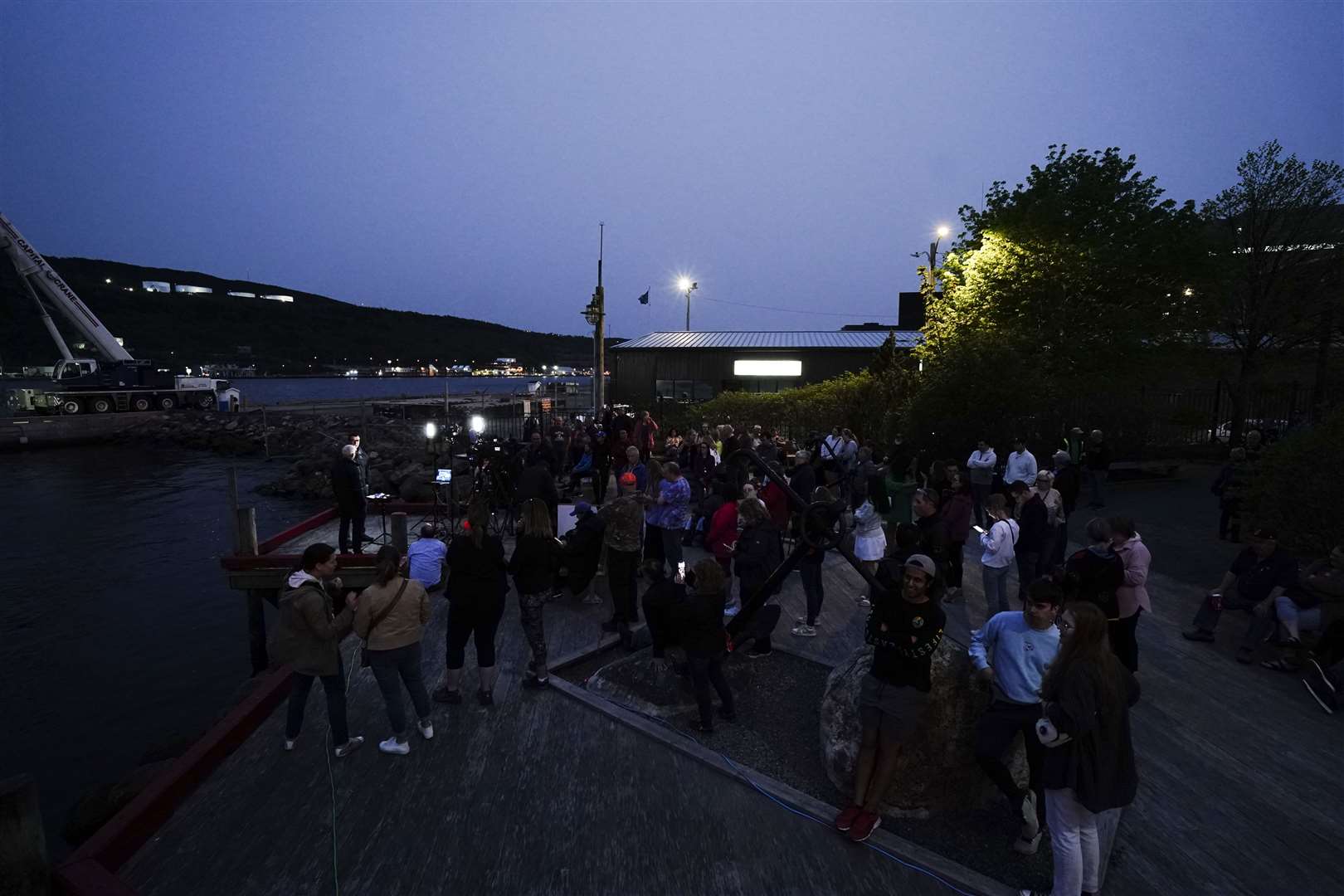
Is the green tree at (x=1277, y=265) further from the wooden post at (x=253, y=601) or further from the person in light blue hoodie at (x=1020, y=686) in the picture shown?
the wooden post at (x=253, y=601)

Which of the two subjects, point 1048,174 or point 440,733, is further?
point 1048,174

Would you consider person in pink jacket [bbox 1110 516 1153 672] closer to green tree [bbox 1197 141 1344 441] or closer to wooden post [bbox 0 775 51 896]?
wooden post [bbox 0 775 51 896]

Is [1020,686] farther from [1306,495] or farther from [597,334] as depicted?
[597,334]

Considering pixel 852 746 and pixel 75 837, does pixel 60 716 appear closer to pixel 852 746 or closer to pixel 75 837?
pixel 75 837

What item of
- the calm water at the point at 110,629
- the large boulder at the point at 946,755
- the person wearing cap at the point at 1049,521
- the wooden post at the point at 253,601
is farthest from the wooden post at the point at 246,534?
the person wearing cap at the point at 1049,521

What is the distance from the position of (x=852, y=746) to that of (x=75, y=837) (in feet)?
30.6

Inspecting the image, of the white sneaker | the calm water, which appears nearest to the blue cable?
the white sneaker

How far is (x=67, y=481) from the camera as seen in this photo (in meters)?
36.1

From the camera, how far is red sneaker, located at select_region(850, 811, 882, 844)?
15.0 ft

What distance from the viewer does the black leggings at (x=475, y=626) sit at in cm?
627

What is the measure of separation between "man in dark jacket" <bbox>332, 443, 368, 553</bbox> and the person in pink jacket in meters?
10.5

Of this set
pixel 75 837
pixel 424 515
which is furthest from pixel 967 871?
pixel 424 515

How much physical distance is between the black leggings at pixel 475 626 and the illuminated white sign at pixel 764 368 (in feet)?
108

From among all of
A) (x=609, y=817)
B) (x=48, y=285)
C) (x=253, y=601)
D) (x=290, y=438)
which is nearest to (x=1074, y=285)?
(x=609, y=817)
